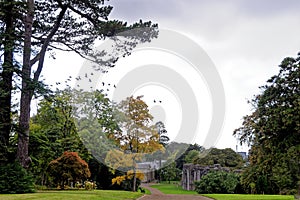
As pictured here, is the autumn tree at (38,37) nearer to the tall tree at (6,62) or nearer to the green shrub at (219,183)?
the tall tree at (6,62)

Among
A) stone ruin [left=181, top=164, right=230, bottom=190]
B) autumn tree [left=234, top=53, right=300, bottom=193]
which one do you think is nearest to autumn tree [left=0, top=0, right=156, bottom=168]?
autumn tree [left=234, top=53, right=300, bottom=193]

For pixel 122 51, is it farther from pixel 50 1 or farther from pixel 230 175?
pixel 230 175

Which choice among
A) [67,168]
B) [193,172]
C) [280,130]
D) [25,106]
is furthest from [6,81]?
[193,172]

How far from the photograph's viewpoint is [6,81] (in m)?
17.4

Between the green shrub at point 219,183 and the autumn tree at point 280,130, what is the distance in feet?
44.4

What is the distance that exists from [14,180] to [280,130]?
36.4ft

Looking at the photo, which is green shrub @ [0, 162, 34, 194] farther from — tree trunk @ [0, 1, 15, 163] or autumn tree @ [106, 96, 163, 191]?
autumn tree @ [106, 96, 163, 191]

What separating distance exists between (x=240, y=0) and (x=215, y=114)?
697 cm

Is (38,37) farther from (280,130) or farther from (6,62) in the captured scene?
(280,130)

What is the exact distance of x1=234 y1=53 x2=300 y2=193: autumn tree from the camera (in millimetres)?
13992

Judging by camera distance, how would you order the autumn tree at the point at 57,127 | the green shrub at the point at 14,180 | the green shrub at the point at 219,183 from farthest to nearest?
the green shrub at the point at 219,183
the autumn tree at the point at 57,127
the green shrub at the point at 14,180

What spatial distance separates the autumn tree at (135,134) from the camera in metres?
22.8

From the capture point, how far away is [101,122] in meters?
27.3

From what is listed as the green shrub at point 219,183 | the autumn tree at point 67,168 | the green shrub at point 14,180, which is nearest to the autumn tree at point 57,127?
the autumn tree at point 67,168
